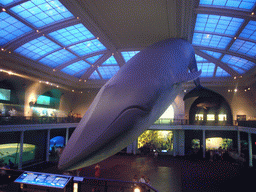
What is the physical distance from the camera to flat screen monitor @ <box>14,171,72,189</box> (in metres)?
6.75

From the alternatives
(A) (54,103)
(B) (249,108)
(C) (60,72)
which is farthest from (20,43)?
(B) (249,108)

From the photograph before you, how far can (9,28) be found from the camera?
54.6ft

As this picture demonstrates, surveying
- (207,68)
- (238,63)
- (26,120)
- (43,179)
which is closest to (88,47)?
(26,120)

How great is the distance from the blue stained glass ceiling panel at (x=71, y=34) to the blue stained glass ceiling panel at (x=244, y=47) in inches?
621

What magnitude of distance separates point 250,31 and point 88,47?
17.1 m

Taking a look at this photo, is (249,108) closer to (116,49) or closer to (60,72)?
(116,49)

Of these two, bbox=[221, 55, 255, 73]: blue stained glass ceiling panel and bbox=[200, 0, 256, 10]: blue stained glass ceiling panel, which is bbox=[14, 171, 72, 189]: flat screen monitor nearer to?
bbox=[200, 0, 256, 10]: blue stained glass ceiling panel

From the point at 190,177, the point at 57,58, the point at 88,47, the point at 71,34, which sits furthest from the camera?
Answer: the point at 57,58

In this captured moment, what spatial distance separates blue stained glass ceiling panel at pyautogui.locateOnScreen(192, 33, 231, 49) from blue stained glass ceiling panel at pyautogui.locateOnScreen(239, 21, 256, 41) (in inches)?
68.6

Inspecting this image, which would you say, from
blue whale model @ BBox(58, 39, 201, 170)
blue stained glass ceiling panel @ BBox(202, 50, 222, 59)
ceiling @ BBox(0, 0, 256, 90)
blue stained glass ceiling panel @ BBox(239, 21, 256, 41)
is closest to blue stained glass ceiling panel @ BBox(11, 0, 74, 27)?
ceiling @ BBox(0, 0, 256, 90)

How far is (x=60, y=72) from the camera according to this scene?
1091 inches

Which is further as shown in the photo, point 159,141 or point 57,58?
point 159,141

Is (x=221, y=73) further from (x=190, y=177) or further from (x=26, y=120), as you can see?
(x=26, y=120)

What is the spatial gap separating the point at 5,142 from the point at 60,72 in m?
12.7
